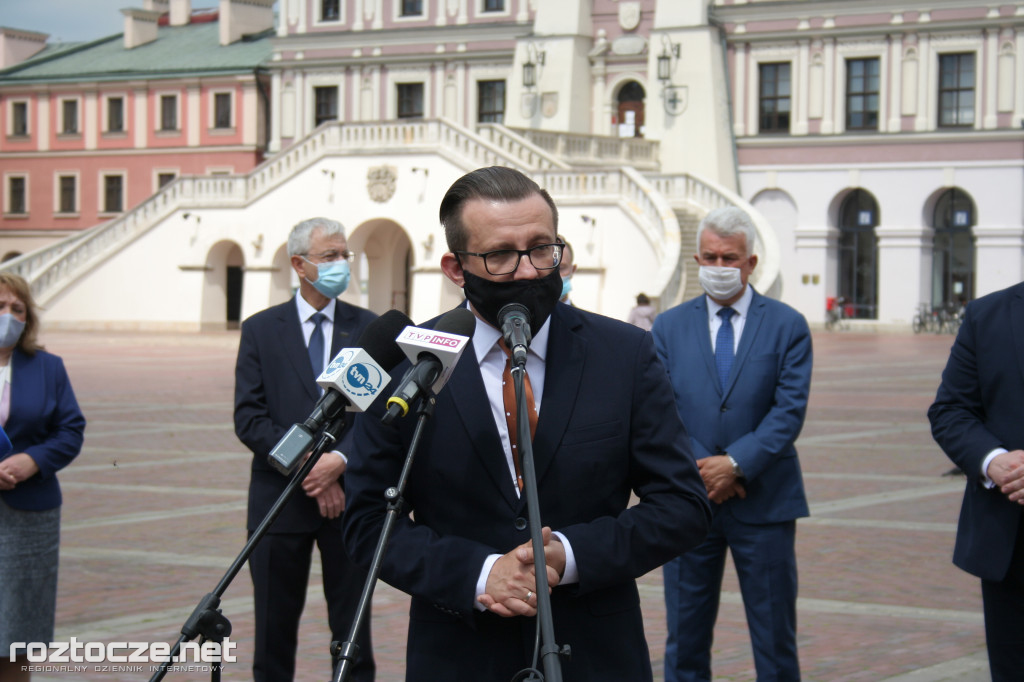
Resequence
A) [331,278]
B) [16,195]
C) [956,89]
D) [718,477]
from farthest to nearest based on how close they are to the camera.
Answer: [16,195]
[956,89]
[331,278]
[718,477]

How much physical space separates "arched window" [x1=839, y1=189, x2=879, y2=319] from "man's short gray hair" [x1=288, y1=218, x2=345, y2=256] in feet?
139

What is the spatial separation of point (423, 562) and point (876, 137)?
44.7 metres

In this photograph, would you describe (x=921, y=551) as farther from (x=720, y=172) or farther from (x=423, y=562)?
(x=720, y=172)

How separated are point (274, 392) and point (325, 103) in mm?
51279

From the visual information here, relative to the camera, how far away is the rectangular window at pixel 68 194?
6128 centimetres

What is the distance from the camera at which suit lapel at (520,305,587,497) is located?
136 inches

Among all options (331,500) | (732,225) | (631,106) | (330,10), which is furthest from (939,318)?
(331,500)

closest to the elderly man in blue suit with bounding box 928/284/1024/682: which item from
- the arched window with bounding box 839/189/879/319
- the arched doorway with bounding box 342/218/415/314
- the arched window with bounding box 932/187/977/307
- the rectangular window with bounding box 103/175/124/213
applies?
the arched doorway with bounding box 342/218/415/314

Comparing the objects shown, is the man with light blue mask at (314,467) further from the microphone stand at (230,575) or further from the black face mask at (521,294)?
the microphone stand at (230,575)

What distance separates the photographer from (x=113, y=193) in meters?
60.6

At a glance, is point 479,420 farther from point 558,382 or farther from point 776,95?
point 776,95

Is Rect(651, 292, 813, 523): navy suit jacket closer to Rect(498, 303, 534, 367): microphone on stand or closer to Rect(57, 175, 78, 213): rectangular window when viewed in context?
Rect(498, 303, 534, 367): microphone on stand

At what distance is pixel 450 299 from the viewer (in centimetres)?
4272

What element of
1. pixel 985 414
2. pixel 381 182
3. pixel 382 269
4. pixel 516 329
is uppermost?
pixel 381 182
